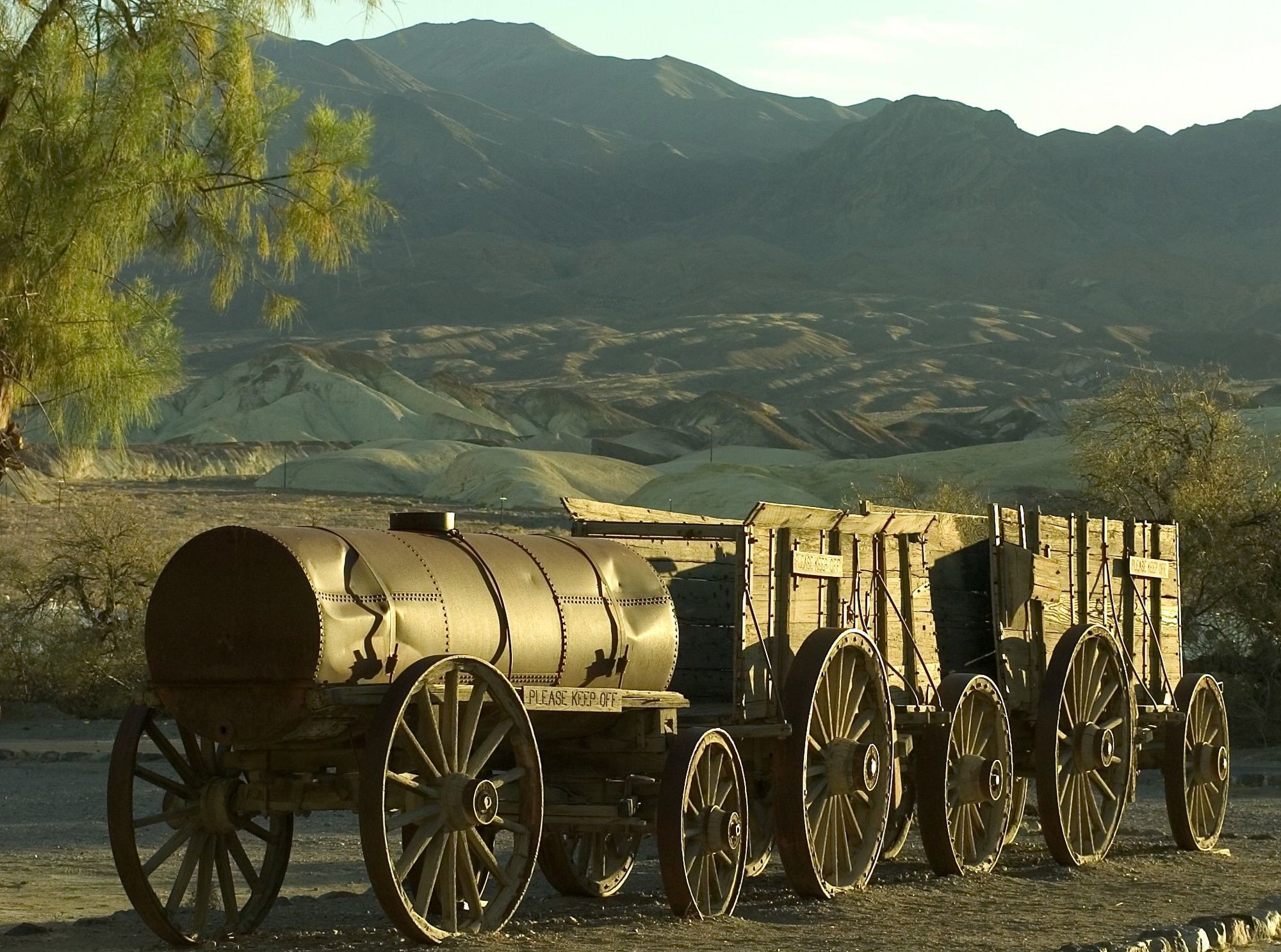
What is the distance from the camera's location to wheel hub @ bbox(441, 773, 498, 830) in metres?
7.46

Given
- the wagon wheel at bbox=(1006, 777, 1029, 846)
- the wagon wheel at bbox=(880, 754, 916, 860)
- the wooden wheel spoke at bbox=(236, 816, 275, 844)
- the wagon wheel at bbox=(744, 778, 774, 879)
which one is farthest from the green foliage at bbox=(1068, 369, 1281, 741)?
the wooden wheel spoke at bbox=(236, 816, 275, 844)

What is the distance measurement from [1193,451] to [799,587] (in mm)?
22227

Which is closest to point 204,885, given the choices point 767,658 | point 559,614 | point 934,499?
point 559,614

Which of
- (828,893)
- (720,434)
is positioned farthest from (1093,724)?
(720,434)

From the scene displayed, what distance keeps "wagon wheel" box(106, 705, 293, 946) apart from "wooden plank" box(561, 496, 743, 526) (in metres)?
2.24

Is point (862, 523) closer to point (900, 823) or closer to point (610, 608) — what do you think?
point (610, 608)

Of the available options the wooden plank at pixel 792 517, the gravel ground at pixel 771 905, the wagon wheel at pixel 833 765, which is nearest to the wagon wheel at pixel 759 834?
the gravel ground at pixel 771 905

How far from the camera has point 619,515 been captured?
1038 centimetres

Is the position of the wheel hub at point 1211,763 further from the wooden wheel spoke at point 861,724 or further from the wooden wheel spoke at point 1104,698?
the wooden wheel spoke at point 861,724

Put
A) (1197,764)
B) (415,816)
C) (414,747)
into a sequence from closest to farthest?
(414,747)
(415,816)
(1197,764)

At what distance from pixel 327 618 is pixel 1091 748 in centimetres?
560

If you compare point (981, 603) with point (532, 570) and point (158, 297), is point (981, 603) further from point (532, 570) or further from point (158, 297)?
point (158, 297)

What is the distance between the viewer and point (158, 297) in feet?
41.4

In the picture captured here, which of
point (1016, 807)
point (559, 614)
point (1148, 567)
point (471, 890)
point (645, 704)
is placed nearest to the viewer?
point (471, 890)
